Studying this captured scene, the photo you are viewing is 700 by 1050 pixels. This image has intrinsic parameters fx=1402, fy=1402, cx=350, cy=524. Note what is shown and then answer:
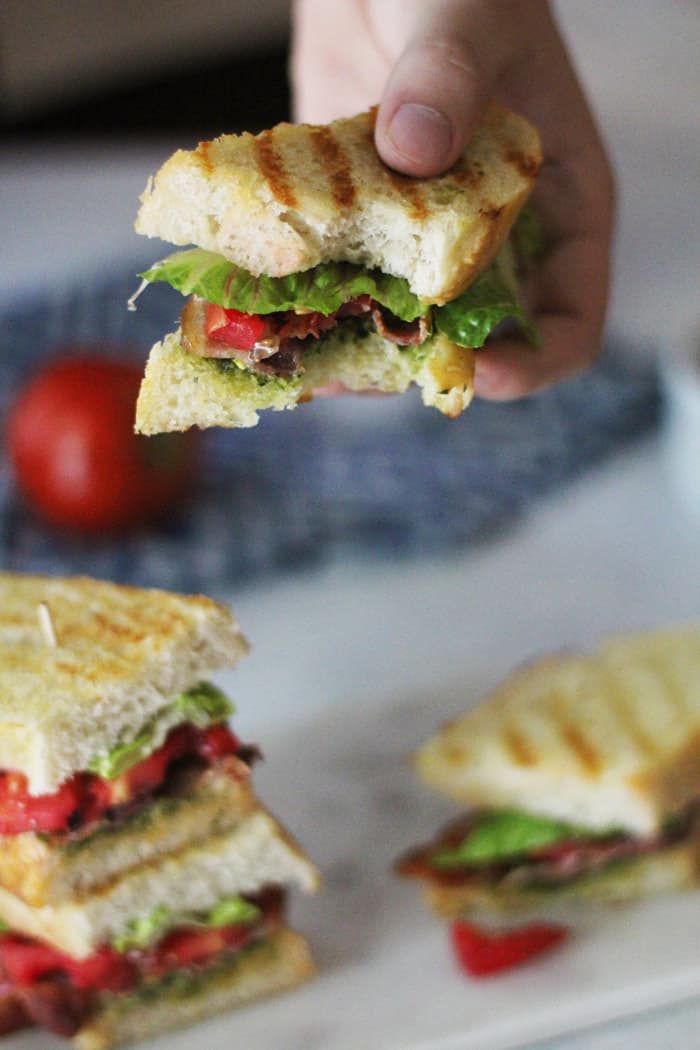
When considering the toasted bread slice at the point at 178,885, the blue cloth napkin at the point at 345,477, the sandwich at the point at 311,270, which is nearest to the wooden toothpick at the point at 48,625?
the toasted bread slice at the point at 178,885

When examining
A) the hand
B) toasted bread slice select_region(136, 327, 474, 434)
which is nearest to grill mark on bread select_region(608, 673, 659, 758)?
the hand

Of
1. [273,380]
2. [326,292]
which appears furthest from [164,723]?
[326,292]

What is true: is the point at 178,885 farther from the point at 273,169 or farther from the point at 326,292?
the point at 273,169

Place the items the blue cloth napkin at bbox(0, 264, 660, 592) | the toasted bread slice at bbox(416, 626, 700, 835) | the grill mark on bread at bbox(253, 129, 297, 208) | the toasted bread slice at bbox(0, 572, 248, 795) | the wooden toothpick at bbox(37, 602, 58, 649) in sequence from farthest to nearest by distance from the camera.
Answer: the blue cloth napkin at bbox(0, 264, 660, 592) → the toasted bread slice at bbox(416, 626, 700, 835) → the wooden toothpick at bbox(37, 602, 58, 649) → the toasted bread slice at bbox(0, 572, 248, 795) → the grill mark on bread at bbox(253, 129, 297, 208)

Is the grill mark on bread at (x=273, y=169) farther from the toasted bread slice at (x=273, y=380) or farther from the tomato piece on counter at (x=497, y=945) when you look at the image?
the tomato piece on counter at (x=497, y=945)

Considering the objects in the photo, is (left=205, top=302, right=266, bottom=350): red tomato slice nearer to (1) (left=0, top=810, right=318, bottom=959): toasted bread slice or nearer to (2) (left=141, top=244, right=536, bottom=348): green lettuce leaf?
(2) (left=141, top=244, right=536, bottom=348): green lettuce leaf

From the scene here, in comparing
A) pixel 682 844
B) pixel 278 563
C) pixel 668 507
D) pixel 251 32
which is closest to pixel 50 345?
pixel 278 563

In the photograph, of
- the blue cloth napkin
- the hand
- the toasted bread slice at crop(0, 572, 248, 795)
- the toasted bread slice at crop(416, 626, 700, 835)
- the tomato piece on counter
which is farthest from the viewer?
the blue cloth napkin

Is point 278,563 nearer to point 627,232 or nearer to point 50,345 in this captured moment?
point 50,345
